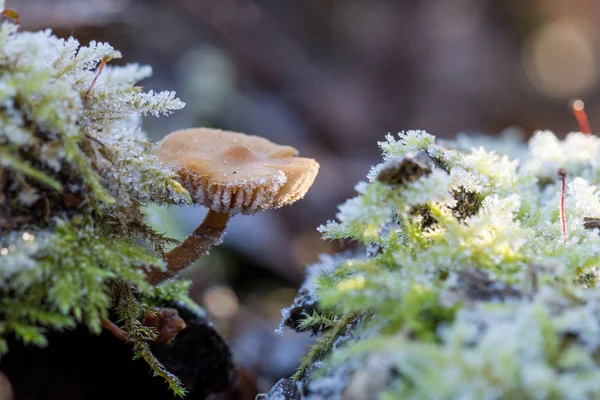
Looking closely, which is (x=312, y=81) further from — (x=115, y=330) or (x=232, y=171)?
(x=115, y=330)

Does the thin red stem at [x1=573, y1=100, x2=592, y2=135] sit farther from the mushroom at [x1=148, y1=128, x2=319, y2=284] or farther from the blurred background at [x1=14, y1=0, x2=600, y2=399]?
the blurred background at [x1=14, y1=0, x2=600, y2=399]

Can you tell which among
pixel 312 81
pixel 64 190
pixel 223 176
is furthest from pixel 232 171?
pixel 312 81

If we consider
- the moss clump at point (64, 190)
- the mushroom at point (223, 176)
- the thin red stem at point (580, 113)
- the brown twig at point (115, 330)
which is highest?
the thin red stem at point (580, 113)

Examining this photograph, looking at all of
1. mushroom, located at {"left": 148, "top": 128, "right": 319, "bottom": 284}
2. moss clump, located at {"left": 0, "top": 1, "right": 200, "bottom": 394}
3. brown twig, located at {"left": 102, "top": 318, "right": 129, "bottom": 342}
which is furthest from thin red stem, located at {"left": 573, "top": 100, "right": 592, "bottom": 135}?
brown twig, located at {"left": 102, "top": 318, "right": 129, "bottom": 342}

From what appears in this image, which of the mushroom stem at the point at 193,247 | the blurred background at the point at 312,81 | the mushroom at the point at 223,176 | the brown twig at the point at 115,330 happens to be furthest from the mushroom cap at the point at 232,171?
the blurred background at the point at 312,81

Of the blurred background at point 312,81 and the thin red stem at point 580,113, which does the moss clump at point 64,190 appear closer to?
the blurred background at point 312,81

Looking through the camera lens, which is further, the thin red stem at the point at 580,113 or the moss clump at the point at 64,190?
the thin red stem at the point at 580,113
